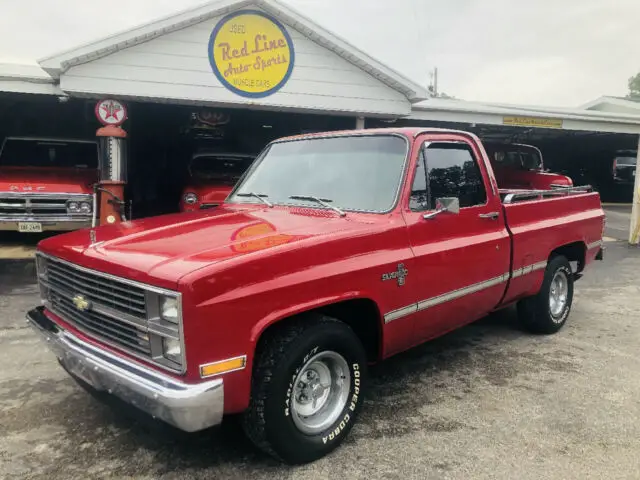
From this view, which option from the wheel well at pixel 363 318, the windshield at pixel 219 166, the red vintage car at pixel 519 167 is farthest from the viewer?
the red vintage car at pixel 519 167

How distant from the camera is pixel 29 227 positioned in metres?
8.60

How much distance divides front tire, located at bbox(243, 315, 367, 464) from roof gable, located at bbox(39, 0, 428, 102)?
6.88 meters

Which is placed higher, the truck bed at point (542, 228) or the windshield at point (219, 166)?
the windshield at point (219, 166)

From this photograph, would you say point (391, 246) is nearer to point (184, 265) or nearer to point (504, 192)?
point (184, 265)

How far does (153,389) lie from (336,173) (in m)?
1.98

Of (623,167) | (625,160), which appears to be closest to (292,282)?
(623,167)

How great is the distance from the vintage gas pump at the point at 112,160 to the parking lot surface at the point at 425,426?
3.84m

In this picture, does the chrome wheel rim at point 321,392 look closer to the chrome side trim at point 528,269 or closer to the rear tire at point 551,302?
the chrome side trim at point 528,269

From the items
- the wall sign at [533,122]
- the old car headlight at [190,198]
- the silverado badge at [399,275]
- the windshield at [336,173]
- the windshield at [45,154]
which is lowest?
the silverado badge at [399,275]

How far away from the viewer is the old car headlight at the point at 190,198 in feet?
29.0

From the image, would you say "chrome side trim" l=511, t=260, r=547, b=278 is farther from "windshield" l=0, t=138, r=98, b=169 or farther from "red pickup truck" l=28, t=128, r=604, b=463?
"windshield" l=0, t=138, r=98, b=169

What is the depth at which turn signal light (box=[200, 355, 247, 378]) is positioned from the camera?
91.4 inches

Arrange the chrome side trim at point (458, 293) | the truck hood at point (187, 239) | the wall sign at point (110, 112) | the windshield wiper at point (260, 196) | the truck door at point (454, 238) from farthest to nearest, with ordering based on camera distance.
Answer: the wall sign at point (110, 112) → the windshield wiper at point (260, 196) → the truck door at point (454, 238) → the chrome side trim at point (458, 293) → the truck hood at point (187, 239)

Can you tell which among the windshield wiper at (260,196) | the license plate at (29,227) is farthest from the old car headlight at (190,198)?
the windshield wiper at (260,196)
